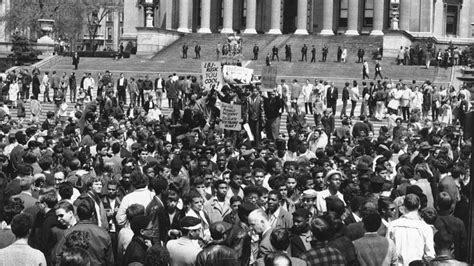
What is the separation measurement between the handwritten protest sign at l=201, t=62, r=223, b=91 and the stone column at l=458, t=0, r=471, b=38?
54993mm

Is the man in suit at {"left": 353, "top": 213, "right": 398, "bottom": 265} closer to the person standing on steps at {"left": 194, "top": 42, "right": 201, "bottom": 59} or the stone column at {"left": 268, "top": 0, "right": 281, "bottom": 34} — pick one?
the person standing on steps at {"left": 194, "top": 42, "right": 201, "bottom": 59}

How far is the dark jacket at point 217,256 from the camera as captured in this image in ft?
34.4

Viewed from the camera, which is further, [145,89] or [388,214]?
[145,89]

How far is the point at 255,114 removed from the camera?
28.6 meters

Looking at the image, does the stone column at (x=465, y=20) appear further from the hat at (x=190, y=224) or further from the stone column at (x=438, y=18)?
the hat at (x=190, y=224)

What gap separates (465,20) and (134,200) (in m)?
71.4

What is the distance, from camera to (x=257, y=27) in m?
81.4

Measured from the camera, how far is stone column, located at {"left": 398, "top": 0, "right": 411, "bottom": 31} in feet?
237

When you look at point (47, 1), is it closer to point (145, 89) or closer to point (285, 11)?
point (285, 11)

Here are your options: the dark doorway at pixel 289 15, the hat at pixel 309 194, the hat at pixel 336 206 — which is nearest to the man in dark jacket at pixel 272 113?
the hat at pixel 309 194

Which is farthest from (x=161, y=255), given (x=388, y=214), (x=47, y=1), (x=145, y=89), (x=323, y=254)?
(x=47, y=1)

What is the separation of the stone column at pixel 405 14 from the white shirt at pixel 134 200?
6003 centimetres

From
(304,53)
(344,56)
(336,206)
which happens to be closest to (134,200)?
(336,206)

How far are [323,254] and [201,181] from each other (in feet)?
14.5
